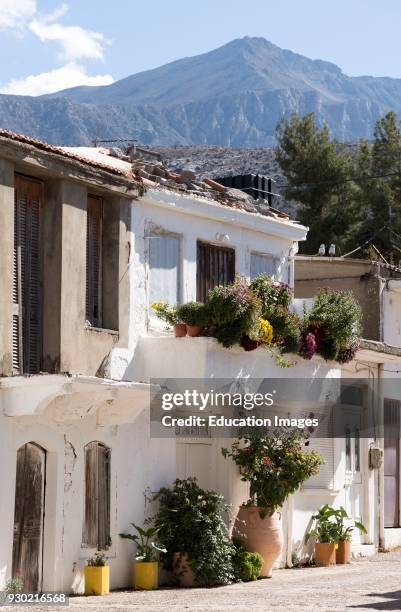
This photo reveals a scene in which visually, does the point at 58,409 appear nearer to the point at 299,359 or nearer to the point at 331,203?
the point at 299,359

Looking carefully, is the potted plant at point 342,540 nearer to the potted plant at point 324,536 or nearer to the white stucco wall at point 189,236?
the potted plant at point 324,536

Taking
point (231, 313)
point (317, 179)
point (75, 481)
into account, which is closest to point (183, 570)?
point (75, 481)

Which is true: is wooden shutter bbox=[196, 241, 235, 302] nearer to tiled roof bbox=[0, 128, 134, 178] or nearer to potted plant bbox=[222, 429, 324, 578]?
tiled roof bbox=[0, 128, 134, 178]

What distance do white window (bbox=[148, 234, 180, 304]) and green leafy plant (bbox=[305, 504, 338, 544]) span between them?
529 centimetres

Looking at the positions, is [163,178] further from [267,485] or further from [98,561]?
[98,561]

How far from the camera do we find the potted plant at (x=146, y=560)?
61.5 ft

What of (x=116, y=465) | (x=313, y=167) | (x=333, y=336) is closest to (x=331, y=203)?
(x=313, y=167)

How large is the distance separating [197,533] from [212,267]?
512 centimetres

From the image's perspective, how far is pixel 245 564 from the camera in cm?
1967

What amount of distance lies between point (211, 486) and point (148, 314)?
3147 millimetres

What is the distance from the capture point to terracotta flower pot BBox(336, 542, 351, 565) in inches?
923

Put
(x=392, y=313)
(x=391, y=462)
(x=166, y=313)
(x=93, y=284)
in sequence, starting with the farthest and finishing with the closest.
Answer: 1. (x=392, y=313)
2. (x=391, y=462)
3. (x=166, y=313)
4. (x=93, y=284)

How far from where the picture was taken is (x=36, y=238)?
59.9ft

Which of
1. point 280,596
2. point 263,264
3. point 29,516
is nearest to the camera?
point 280,596
